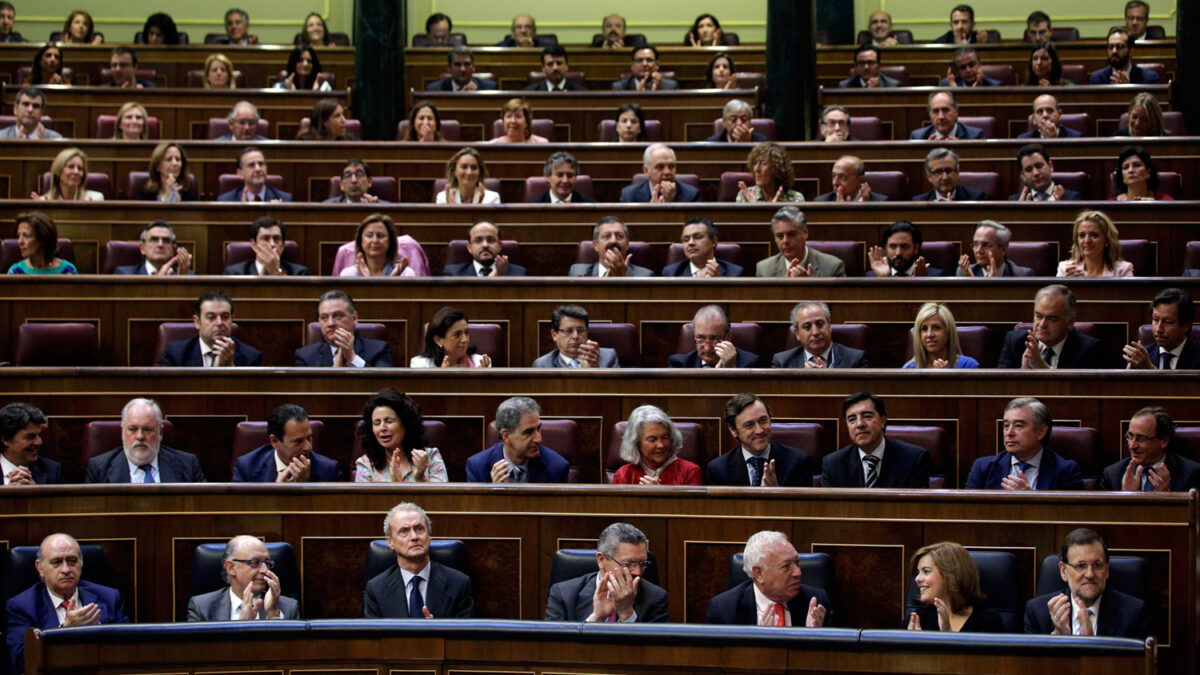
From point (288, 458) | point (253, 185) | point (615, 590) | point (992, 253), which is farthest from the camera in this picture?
point (253, 185)

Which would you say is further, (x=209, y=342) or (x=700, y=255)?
(x=700, y=255)

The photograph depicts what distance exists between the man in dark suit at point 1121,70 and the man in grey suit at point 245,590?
14.3ft

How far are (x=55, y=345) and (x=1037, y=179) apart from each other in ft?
9.44

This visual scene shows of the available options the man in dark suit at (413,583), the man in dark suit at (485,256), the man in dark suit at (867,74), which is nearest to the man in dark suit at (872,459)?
the man in dark suit at (413,583)

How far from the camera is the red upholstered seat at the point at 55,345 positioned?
384 centimetres

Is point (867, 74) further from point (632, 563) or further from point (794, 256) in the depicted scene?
point (632, 563)

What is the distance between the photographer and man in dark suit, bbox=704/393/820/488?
3211 mm

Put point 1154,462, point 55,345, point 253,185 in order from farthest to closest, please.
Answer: point 253,185
point 55,345
point 1154,462

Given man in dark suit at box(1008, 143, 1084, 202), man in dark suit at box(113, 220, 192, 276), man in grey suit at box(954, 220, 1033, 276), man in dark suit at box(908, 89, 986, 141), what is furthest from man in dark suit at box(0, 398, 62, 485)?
man in dark suit at box(908, 89, 986, 141)

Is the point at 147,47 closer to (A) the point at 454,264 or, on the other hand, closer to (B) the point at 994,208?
(A) the point at 454,264

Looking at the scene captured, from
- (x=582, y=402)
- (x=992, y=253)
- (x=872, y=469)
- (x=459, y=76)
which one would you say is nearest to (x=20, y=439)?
(x=582, y=402)

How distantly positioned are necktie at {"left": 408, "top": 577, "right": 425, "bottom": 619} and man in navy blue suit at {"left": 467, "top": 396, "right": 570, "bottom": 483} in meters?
0.37

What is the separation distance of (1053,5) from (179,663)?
7044 mm

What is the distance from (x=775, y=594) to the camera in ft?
8.87
